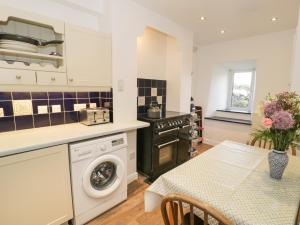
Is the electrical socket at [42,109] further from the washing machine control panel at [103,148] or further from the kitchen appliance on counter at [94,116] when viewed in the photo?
the washing machine control panel at [103,148]

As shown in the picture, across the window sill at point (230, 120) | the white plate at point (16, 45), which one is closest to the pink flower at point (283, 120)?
the white plate at point (16, 45)

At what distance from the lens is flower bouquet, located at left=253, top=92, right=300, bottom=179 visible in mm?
980

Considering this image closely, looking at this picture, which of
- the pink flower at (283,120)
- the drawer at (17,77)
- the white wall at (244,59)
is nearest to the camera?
the pink flower at (283,120)

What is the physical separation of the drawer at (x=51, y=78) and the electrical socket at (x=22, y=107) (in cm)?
35

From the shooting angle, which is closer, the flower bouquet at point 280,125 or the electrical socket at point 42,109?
the flower bouquet at point 280,125

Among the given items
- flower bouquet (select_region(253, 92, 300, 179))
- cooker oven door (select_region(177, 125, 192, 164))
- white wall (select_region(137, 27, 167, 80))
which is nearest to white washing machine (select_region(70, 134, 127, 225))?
cooker oven door (select_region(177, 125, 192, 164))

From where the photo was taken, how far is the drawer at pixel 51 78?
1.58 metres

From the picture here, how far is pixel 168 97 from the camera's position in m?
3.26

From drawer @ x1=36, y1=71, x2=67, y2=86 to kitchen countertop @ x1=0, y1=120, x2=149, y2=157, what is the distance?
49 centimetres

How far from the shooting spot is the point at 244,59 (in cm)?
341

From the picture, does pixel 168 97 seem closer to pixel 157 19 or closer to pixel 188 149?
pixel 188 149

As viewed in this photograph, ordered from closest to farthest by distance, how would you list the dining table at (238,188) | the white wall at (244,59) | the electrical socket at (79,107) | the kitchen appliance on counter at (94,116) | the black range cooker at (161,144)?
the dining table at (238,188) → the kitchen appliance on counter at (94,116) → the electrical socket at (79,107) → the black range cooker at (161,144) → the white wall at (244,59)

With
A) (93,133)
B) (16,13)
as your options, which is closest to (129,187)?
(93,133)

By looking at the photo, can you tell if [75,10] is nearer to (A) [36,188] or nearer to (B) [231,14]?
(A) [36,188]
